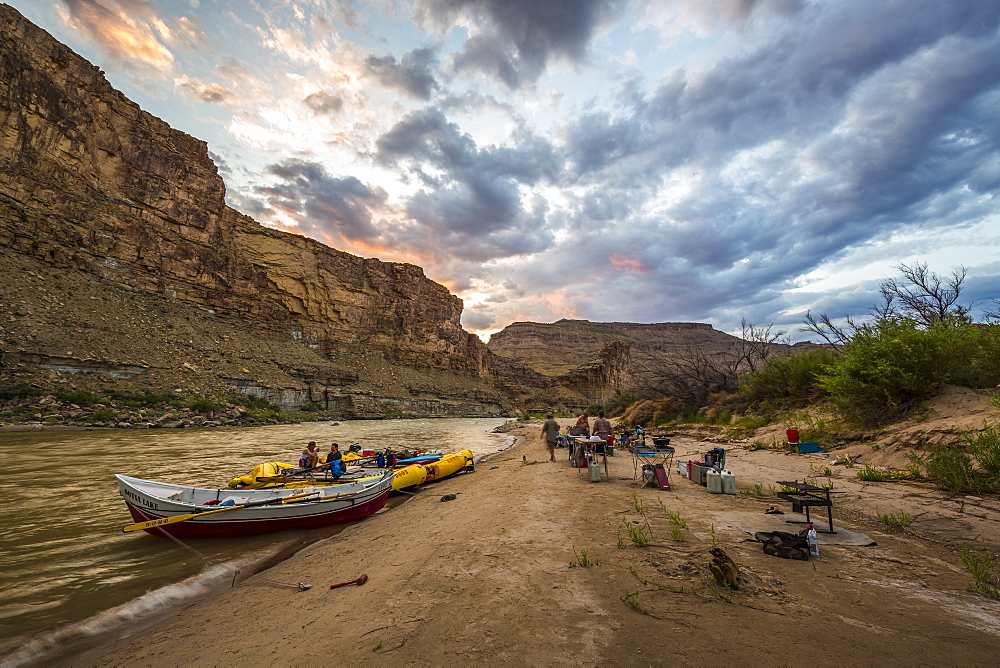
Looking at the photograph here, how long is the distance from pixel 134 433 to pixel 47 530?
20909 millimetres

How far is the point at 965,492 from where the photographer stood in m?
5.47

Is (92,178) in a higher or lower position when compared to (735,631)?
higher

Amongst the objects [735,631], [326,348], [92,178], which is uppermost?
[92,178]

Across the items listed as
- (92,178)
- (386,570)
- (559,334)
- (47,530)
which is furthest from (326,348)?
(559,334)

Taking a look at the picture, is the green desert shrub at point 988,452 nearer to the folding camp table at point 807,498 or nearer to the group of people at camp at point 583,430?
the folding camp table at point 807,498

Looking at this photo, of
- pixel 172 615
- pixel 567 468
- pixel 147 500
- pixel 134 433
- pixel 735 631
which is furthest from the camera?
pixel 134 433

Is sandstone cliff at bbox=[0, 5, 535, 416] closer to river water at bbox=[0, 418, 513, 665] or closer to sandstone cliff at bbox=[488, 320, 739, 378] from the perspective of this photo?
river water at bbox=[0, 418, 513, 665]

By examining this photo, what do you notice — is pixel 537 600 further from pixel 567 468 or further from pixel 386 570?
pixel 567 468

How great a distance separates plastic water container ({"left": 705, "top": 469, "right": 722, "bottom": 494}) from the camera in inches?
284

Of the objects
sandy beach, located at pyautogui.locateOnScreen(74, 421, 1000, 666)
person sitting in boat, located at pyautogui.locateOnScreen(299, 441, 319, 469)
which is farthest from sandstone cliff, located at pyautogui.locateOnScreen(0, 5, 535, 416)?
sandy beach, located at pyautogui.locateOnScreen(74, 421, 1000, 666)

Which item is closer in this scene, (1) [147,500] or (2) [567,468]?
(1) [147,500]

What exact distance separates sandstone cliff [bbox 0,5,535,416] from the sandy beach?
37.6m

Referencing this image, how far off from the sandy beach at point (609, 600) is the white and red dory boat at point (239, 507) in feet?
5.19

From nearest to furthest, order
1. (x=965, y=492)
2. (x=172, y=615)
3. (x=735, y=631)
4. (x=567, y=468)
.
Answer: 1. (x=735, y=631)
2. (x=172, y=615)
3. (x=965, y=492)
4. (x=567, y=468)
